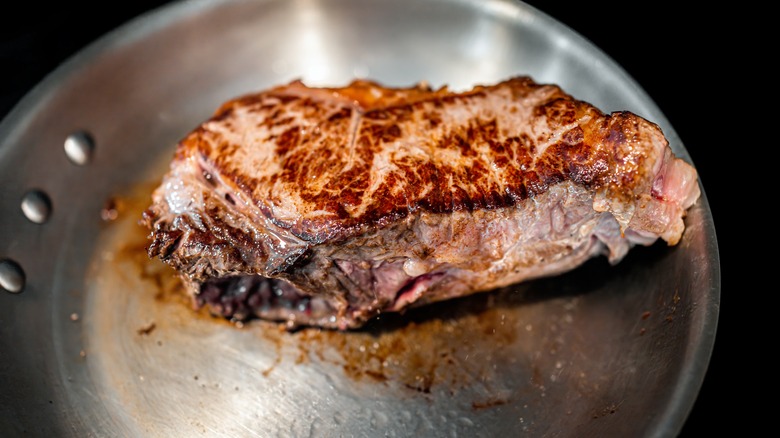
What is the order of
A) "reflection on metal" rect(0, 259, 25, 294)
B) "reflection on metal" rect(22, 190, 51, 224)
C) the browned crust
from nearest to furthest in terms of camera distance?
the browned crust, "reflection on metal" rect(0, 259, 25, 294), "reflection on metal" rect(22, 190, 51, 224)

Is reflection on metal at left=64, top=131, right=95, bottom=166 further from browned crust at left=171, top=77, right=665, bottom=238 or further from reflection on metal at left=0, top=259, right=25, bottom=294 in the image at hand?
browned crust at left=171, top=77, right=665, bottom=238

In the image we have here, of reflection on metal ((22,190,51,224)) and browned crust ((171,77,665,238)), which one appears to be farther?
reflection on metal ((22,190,51,224))

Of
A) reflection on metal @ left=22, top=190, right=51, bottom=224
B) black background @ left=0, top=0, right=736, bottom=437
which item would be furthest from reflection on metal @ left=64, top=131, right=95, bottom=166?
black background @ left=0, top=0, right=736, bottom=437

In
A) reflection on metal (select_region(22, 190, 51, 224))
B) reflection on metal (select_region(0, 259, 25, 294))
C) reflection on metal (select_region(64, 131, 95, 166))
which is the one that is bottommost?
reflection on metal (select_region(0, 259, 25, 294))

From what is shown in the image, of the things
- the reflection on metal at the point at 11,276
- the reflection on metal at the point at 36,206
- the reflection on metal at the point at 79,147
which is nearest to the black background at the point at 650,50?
A: the reflection on metal at the point at 79,147

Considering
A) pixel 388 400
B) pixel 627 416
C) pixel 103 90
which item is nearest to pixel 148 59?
pixel 103 90
